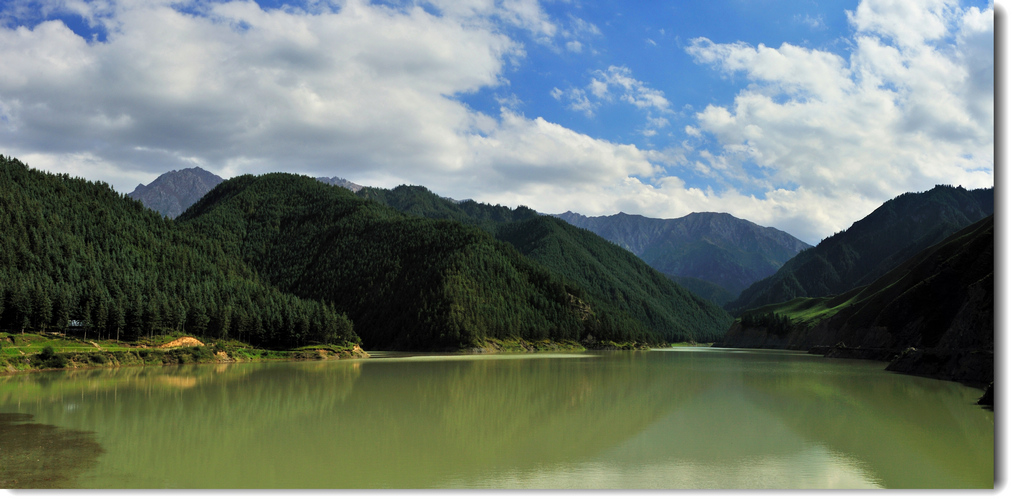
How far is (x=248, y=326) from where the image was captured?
347ft

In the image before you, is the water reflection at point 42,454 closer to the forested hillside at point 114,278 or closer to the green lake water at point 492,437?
the green lake water at point 492,437

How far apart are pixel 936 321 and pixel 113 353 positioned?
10422cm

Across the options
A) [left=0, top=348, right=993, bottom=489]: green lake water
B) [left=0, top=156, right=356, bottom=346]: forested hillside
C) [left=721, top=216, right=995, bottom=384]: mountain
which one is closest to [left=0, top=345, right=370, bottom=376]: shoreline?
[left=0, top=156, right=356, bottom=346]: forested hillside

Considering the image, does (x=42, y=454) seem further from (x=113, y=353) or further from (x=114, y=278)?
(x=114, y=278)

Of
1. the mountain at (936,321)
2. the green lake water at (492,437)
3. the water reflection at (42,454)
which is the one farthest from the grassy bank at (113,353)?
the mountain at (936,321)

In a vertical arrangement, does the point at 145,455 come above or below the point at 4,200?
below

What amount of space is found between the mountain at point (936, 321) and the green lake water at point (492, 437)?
794cm

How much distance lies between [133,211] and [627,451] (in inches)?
6210

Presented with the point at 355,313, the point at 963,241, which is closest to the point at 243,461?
the point at 963,241

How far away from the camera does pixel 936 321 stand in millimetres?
84250

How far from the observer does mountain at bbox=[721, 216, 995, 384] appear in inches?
2143

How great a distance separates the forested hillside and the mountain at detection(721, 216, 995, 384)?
91.4 metres

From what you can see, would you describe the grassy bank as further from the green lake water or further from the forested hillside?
the green lake water

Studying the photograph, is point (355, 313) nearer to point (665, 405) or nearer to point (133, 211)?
point (133, 211)
